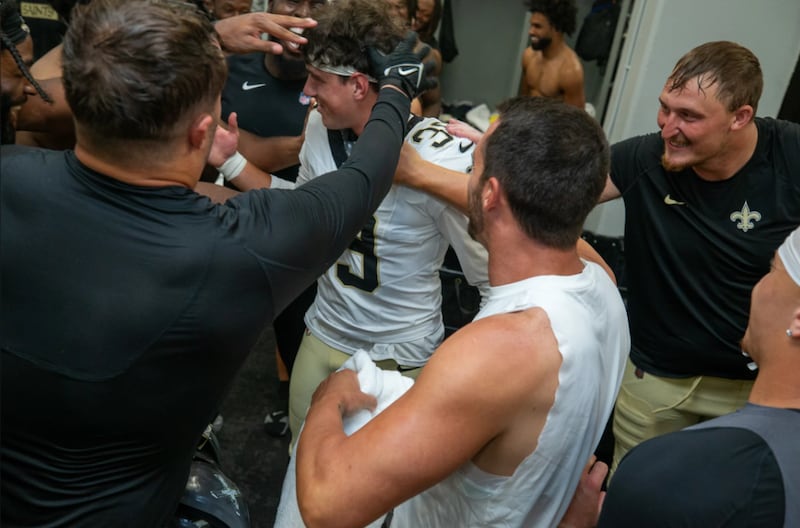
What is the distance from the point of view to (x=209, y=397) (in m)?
1.25

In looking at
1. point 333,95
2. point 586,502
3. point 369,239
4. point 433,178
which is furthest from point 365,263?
point 586,502

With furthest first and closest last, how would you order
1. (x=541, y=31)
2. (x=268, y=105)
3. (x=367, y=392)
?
(x=541, y=31) → (x=268, y=105) → (x=367, y=392)

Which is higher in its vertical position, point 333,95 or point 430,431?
point 333,95

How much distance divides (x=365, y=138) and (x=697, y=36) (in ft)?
10.5

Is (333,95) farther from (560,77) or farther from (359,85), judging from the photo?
(560,77)

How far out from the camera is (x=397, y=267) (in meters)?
2.16

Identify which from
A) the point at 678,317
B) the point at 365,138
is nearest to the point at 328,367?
the point at 365,138

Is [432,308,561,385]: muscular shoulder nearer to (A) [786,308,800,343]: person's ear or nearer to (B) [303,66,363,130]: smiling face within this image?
(A) [786,308,800,343]: person's ear

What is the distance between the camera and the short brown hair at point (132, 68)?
1033 mm

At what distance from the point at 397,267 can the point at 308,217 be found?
3.05 feet

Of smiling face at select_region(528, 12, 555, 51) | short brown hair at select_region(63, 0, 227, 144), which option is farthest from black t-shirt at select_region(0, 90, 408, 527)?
smiling face at select_region(528, 12, 555, 51)

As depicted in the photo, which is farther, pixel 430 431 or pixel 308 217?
pixel 308 217

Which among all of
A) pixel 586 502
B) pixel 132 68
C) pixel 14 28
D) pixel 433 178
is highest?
pixel 132 68

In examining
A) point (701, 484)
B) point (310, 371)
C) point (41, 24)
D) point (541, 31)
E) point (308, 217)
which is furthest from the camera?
point (541, 31)
